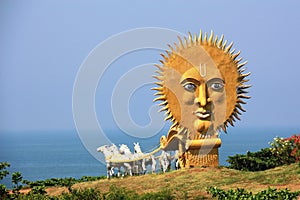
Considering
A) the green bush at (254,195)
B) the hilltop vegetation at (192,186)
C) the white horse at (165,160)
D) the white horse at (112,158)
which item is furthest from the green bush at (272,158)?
the green bush at (254,195)

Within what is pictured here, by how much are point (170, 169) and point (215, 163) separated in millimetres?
1537

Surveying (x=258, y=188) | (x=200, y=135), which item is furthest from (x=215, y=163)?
(x=258, y=188)

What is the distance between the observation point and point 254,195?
16203mm

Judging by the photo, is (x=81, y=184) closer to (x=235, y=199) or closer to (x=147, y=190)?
(x=147, y=190)

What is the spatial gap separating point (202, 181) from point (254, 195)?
9.98ft

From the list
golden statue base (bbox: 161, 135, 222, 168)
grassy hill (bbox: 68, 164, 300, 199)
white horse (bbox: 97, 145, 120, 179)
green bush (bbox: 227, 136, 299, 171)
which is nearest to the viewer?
grassy hill (bbox: 68, 164, 300, 199)

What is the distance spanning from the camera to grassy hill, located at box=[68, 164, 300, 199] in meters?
17.8

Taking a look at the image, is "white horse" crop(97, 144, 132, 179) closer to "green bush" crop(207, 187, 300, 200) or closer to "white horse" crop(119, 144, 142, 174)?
"white horse" crop(119, 144, 142, 174)

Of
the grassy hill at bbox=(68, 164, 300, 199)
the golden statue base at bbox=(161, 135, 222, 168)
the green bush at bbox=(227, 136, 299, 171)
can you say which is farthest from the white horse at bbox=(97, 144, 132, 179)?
the green bush at bbox=(227, 136, 299, 171)

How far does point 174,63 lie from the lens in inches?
852

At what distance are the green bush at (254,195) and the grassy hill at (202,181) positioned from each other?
1.55 ft

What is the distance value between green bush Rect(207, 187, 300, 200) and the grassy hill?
1.55ft

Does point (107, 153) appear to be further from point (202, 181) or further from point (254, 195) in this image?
point (254, 195)

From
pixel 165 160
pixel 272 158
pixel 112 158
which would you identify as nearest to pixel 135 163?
pixel 112 158
